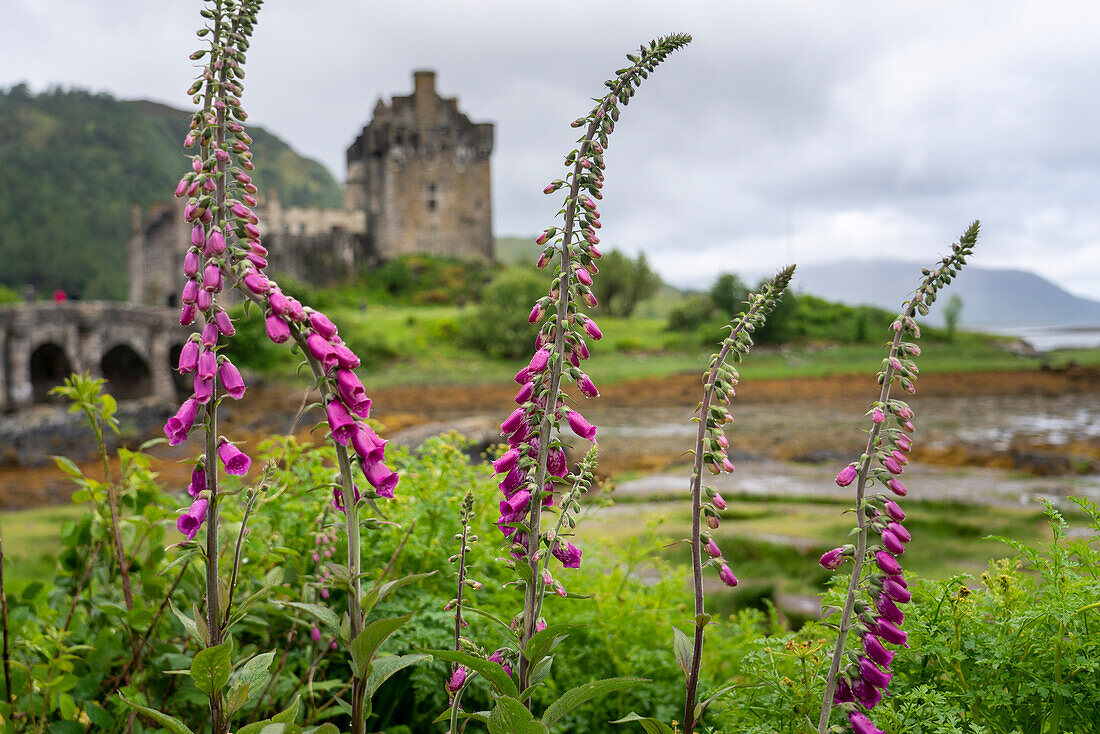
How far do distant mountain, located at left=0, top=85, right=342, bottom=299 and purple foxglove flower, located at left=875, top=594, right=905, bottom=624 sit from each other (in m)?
102

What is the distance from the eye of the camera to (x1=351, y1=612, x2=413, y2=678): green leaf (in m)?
1.67

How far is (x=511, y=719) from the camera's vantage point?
1716 millimetres

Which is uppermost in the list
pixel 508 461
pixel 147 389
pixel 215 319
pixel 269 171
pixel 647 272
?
pixel 269 171

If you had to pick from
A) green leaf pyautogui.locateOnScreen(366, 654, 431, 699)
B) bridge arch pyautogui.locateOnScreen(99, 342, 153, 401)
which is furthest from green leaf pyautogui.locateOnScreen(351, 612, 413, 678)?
bridge arch pyautogui.locateOnScreen(99, 342, 153, 401)

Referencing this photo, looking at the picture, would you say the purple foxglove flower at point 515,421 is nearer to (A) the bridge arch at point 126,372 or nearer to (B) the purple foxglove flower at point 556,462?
(B) the purple foxglove flower at point 556,462

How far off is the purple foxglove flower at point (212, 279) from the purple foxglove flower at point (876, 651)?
6.47 ft

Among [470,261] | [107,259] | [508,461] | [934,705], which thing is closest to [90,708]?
[508,461]

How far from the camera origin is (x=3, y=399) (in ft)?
106

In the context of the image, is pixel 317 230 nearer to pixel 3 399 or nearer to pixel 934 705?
pixel 3 399

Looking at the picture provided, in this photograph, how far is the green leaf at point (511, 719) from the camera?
5.51ft

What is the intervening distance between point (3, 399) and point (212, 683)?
128 feet

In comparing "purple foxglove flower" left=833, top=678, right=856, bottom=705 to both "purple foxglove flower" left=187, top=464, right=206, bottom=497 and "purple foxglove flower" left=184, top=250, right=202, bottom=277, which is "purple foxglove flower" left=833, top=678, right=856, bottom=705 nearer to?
"purple foxglove flower" left=187, top=464, right=206, bottom=497

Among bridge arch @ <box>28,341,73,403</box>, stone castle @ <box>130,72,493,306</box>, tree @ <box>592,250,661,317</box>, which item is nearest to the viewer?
bridge arch @ <box>28,341,73,403</box>

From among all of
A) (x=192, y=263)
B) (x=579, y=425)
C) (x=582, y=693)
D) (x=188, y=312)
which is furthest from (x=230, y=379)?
(x=582, y=693)
